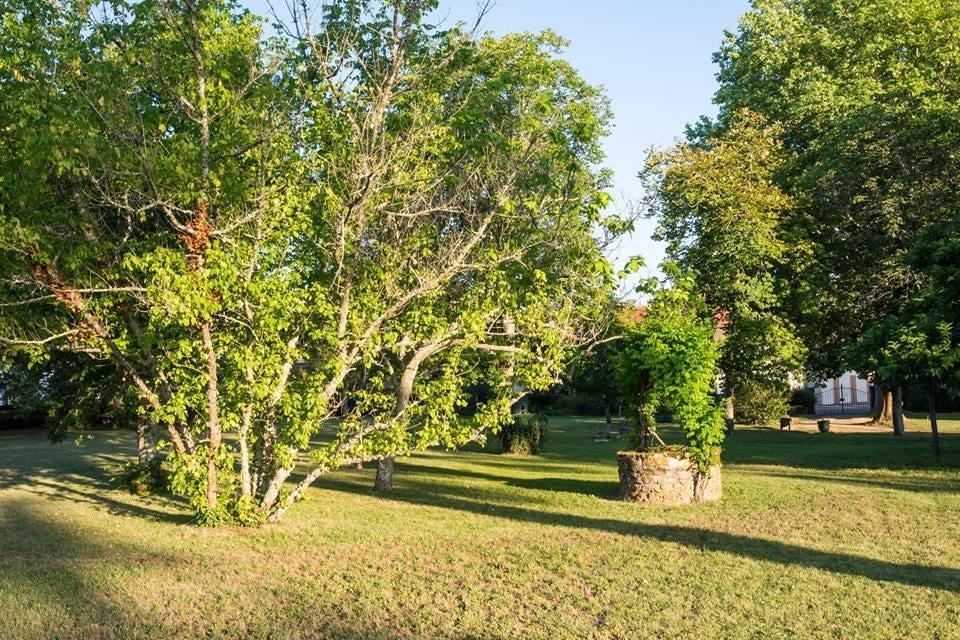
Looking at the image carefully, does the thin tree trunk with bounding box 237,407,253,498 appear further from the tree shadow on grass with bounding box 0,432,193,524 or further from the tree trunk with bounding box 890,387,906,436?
the tree trunk with bounding box 890,387,906,436

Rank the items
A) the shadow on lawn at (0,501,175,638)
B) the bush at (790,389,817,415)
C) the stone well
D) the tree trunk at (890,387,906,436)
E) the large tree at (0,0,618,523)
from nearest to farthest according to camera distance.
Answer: the shadow on lawn at (0,501,175,638) → the large tree at (0,0,618,523) → the stone well → the tree trunk at (890,387,906,436) → the bush at (790,389,817,415)

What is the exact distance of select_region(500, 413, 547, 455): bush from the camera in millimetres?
27234

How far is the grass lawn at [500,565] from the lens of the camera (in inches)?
295

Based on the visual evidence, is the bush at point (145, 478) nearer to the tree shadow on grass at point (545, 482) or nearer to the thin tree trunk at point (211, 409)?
the thin tree trunk at point (211, 409)

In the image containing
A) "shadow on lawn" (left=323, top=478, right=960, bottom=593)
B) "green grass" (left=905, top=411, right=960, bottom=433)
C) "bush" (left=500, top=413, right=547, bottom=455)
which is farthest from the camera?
"green grass" (left=905, top=411, right=960, bottom=433)

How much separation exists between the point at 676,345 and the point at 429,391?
514 centimetres

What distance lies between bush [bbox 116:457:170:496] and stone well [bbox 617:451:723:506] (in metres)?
9.20

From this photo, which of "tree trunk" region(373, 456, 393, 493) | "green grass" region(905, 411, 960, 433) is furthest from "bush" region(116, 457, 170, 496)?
"green grass" region(905, 411, 960, 433)

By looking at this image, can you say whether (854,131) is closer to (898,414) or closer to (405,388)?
(898,414)

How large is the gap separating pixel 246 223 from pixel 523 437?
660 inches

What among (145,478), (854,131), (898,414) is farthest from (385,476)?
(898,414)

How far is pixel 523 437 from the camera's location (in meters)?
27.2

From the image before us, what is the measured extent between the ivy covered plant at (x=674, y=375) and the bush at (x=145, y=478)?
9406mm

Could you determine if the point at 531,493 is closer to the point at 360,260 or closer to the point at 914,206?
the point at 360,260
